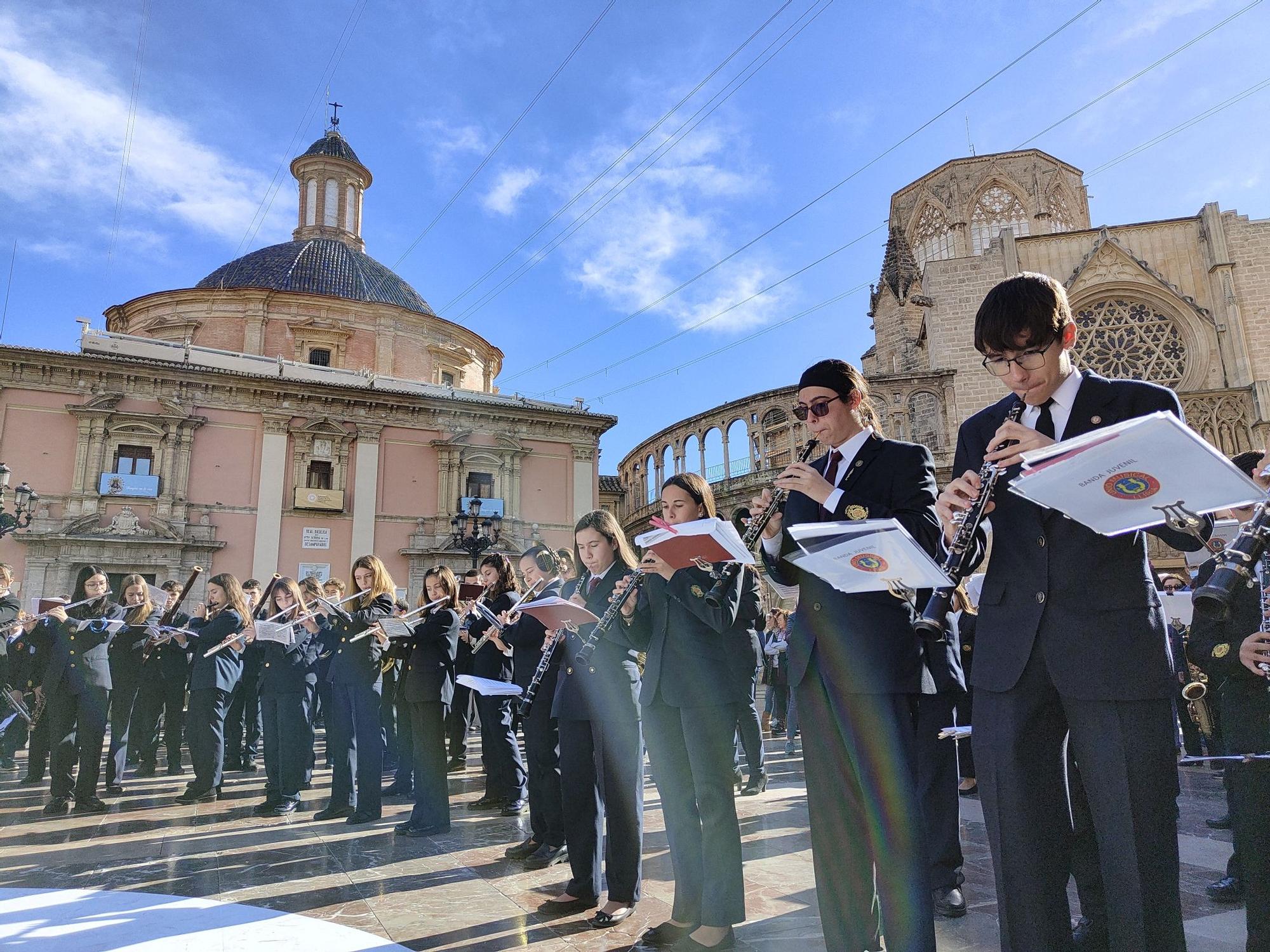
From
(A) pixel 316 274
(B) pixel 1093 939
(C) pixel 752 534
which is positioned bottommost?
(B) pixel 1093 939

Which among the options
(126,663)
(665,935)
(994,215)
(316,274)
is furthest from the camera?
(994,215)

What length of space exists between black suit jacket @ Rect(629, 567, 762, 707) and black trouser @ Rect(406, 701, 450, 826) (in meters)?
2.89

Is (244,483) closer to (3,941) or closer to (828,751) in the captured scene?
(3,941)

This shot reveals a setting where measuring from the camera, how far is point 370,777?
657 centimetres

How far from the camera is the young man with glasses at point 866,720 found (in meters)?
2.80

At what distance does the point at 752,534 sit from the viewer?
11.3ft

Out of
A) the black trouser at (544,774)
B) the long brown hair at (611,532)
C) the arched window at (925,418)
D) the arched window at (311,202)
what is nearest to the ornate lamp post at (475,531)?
the black trouser at (544,774)

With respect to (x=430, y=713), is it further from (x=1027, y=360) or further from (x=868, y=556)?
(x=1027, y=360)

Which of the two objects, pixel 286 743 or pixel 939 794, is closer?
pixel 939 794

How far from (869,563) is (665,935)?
223 cm

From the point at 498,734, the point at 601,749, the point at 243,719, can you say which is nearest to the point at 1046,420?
the point at 601,749

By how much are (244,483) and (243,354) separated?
20.4 ft

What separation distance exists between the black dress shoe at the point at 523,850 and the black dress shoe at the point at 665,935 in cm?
181

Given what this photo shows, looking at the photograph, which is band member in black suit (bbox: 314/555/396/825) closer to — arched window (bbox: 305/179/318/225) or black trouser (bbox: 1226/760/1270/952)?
black trouser (bbox: 1226/760/1270/952)
